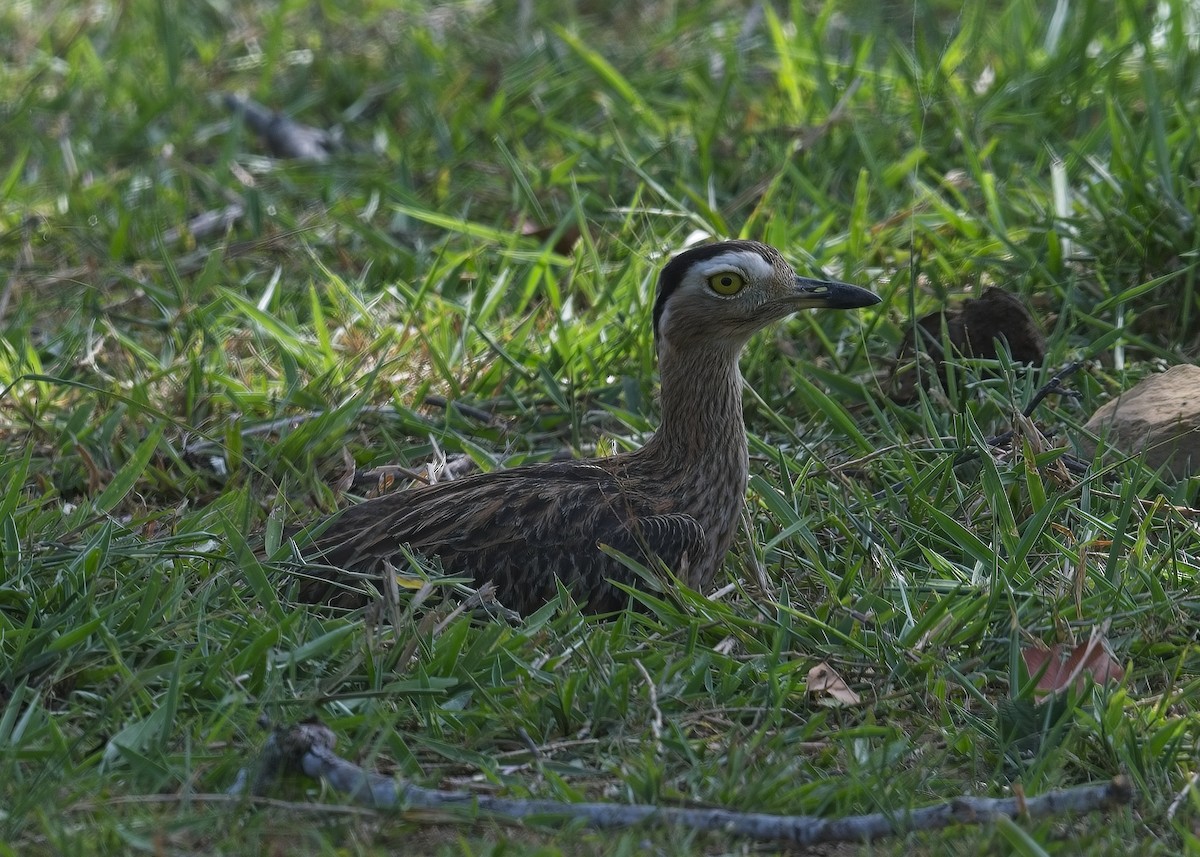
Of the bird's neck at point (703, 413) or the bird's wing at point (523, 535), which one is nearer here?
the bird's wing at point (523, 535)

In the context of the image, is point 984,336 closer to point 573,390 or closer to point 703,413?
point 703,413

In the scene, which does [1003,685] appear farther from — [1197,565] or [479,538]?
[479,538]

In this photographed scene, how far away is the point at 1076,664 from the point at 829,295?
1386mm

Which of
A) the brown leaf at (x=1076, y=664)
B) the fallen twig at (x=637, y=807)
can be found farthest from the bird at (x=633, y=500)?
the brown leaf at (x=1076, y=664)

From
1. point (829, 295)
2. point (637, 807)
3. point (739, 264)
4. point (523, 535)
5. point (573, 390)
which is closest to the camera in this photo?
point (637, 807)

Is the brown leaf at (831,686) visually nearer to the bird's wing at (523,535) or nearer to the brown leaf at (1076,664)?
the brown leaf at (1076,664)

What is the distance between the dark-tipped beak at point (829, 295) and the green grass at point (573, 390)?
0.38m

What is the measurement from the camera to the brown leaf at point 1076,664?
346cm

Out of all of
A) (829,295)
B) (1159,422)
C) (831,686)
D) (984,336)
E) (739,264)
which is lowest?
(831,686)

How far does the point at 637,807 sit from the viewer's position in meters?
3.06

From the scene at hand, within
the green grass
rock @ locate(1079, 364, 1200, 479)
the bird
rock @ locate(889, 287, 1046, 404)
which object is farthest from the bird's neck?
rock @ locate(1079, 364, 1200, 479)

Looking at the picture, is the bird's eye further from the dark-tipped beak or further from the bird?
the dark-tipped beak

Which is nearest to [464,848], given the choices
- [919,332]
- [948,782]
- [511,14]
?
[948,782]

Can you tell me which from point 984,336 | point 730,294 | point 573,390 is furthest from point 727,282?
point 984,336
